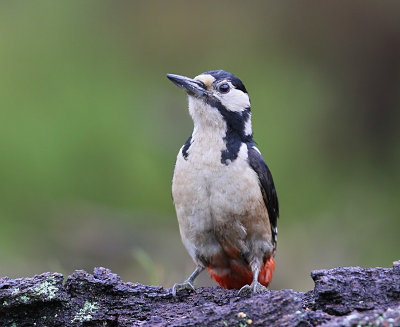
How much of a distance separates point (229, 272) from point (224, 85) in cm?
108

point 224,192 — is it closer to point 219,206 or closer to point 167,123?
point 219,206

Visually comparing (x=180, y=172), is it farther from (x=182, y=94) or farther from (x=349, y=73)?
(x=349, y=73)

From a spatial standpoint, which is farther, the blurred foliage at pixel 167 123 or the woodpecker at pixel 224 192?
the blurred foliage at pixel 167 123

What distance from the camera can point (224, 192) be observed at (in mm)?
4098

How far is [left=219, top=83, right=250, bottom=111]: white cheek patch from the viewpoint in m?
4.45

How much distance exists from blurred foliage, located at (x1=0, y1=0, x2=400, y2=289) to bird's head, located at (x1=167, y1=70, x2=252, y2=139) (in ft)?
8.51

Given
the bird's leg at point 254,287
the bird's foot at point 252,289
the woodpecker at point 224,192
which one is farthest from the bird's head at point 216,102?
the bird's foot at point 252,289

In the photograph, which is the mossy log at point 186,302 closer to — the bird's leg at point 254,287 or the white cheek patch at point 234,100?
the bird's leg at point 254,287

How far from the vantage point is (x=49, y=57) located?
852 cm

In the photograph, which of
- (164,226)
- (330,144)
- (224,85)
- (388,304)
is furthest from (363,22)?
(388,304)

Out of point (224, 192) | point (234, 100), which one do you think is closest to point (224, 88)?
point (234, 100)

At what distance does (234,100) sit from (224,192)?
2.15ft

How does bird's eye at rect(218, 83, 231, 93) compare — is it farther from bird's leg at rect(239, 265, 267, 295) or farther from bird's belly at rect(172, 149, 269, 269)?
bird's leg at rect(239, 265, 267, 295)

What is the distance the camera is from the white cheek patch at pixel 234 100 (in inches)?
175
